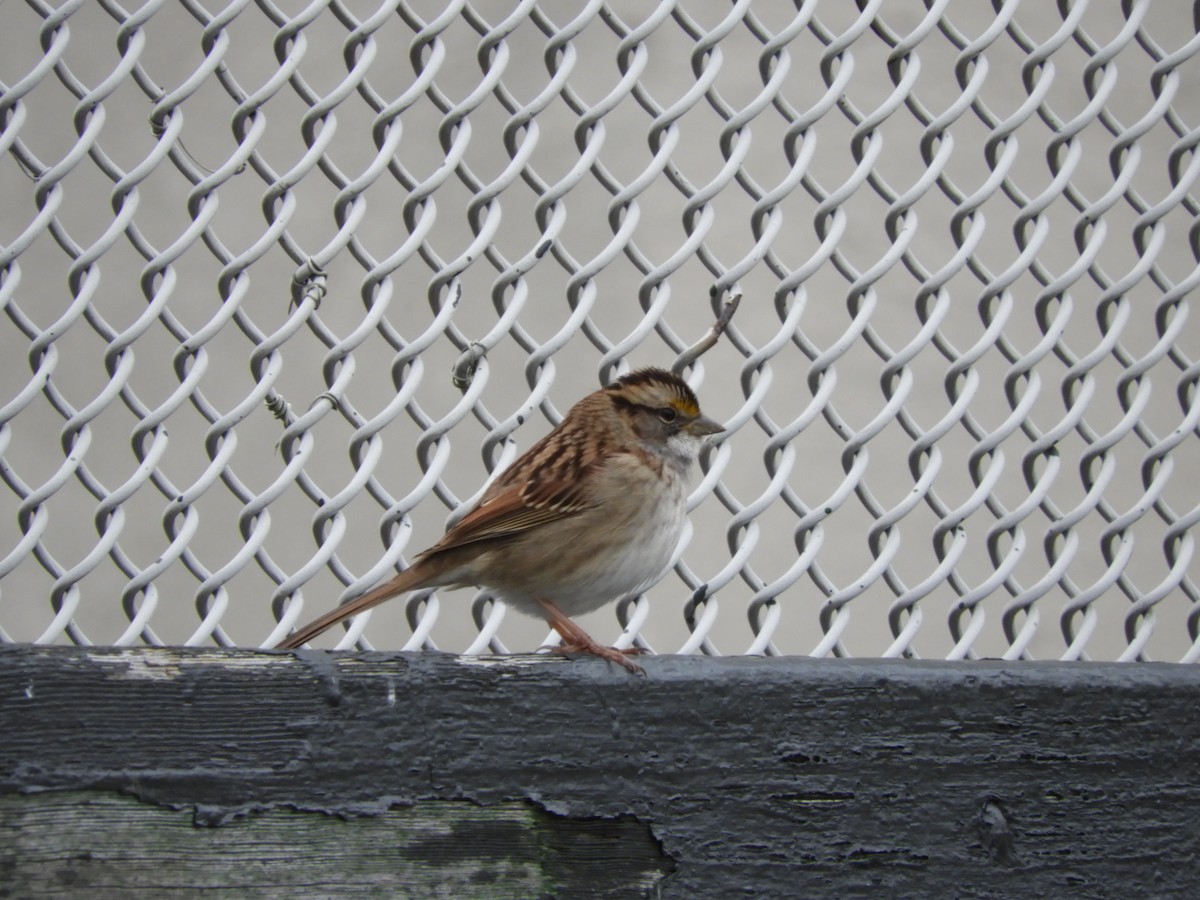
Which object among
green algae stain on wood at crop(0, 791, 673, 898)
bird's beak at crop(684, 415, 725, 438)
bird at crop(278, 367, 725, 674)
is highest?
bird's beak at crop(684, 415, 725, 438)

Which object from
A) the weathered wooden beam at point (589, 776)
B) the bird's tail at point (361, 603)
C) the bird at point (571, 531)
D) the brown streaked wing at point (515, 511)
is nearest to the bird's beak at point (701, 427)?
the bird at point (571, 531)

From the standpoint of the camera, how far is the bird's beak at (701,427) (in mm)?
2362

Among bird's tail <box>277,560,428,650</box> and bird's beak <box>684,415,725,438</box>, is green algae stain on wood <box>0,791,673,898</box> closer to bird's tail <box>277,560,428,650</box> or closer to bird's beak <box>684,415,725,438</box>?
bird's tail <box>277,560,428,650</box>

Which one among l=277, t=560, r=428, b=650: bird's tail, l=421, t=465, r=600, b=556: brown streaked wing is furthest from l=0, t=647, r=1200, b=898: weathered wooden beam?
l=421, t=465, r=600, b=556: brown streaked wing

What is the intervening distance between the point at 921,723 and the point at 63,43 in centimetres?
127

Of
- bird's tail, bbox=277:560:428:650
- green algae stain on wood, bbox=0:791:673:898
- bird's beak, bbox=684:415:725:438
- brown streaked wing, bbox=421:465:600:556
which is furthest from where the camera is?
bird's beak, bbox=684:415:725:438

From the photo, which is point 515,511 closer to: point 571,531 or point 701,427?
point 571,531

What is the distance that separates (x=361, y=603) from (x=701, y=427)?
0.74m

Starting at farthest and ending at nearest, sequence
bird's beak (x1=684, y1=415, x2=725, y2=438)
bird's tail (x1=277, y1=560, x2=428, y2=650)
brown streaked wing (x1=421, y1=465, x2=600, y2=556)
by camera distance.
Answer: bird's beak (x1=684, y1=415, x2=725, y2=438) < brown streaked wing (x1=421, y1=465, x2=600, y2=556) < bird's tail (x1=277, y1=560, x2=428, y2=650)

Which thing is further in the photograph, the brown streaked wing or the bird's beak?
the bird's beak

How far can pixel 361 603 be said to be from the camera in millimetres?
1878

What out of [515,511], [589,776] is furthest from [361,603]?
[589,776]

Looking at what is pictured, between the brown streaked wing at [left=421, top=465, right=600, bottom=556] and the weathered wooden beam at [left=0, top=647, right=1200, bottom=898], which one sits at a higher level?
the brown streaked wing at [left=421, top=465, right=600, bottom=556]

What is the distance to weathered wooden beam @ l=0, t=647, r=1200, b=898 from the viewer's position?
1.17m
